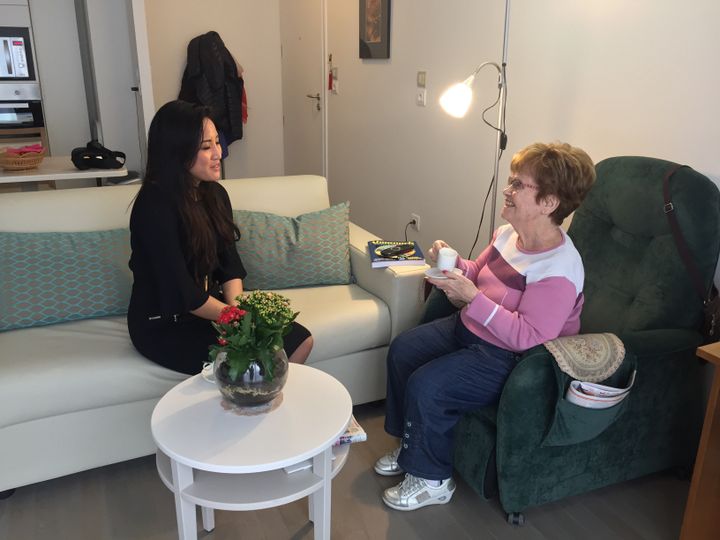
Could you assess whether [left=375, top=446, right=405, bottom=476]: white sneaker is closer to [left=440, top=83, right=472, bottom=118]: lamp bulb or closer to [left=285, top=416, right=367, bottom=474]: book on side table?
[left=285, top=416, right=367, bottom=474]: book on side table

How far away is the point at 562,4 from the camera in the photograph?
2.39 metres

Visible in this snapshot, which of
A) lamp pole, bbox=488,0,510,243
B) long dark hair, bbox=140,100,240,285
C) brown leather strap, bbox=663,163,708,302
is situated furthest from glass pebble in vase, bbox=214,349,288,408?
lamp pole, bbox=488,0,510,243

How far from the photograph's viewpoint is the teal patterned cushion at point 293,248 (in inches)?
94.0

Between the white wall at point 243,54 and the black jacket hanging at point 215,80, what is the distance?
158mm

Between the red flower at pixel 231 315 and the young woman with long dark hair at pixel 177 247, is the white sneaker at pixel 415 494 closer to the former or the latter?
the young woman with long dark hair at pixel 177 247

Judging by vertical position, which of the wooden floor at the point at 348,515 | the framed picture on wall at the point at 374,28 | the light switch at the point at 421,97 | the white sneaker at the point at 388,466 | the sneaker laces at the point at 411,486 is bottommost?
the wooden floor at the point at 348,515

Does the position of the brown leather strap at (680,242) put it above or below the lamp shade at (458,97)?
below

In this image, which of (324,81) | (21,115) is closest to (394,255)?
(324,81)

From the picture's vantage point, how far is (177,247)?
5.99 feet

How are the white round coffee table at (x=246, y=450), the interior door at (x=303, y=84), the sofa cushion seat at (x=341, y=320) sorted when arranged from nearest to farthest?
1. the white round coffee table at (x=246, y=450)
2. the sofa cushion seat at (x=341, y=320)
3. the interior door at (x=303, y=84)

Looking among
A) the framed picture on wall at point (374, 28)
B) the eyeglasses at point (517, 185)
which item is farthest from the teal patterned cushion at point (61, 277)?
the framed picture on wall at point (374, 28)

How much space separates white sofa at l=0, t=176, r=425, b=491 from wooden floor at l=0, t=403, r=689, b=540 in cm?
9

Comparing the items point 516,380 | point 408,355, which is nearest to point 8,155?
point 408,355

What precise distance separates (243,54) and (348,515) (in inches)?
169
